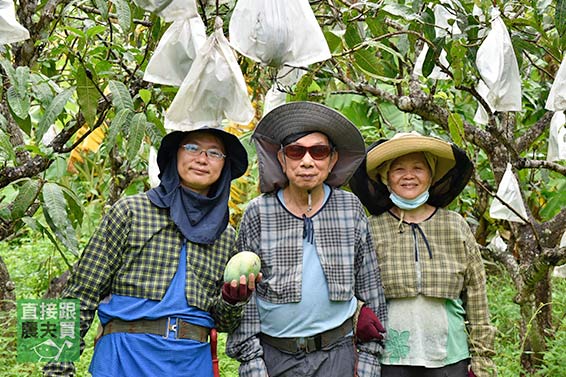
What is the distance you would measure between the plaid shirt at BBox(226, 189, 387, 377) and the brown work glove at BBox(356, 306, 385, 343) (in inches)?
1.6

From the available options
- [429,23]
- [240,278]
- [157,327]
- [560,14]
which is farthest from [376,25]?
[157,327]

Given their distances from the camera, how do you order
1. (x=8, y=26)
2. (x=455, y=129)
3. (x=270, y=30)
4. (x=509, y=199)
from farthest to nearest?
(x=509, y=199) < (x=455, y=129) < (x=270, y=30) < (x=8, y=26)

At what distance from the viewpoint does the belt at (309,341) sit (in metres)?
2.58

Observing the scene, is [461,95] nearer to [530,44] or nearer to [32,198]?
[530,44]

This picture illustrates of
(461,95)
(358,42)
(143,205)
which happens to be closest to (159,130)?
(143,205)

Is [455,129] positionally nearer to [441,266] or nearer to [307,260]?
[441,266]

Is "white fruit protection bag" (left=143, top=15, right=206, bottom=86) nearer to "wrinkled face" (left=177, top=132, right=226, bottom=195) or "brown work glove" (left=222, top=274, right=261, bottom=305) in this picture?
"wrinkled face" (left=177, top=132, right=226, bottom=195)

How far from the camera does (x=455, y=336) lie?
9.18 feet

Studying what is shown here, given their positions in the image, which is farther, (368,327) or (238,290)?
(368,327)

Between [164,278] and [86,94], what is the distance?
2.10 feet

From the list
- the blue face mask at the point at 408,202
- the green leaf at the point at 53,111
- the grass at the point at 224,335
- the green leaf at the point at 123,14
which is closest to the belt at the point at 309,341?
the blue face mask at the point at 408,202

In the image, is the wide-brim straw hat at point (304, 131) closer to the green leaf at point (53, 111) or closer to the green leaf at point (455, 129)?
the green leaf at point (455, 129)

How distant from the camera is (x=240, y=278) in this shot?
7.80 feet

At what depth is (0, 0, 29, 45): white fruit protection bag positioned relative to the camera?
6.88 ft
